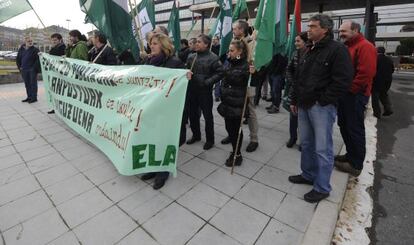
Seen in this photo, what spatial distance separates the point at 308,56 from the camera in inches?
105

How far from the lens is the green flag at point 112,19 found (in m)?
3.54

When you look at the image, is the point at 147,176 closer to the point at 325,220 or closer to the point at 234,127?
the point at 234,127

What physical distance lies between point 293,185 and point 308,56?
1603 mm

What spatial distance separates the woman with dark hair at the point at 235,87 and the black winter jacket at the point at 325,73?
2.88 ft

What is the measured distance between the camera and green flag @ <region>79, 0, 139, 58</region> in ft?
11.6

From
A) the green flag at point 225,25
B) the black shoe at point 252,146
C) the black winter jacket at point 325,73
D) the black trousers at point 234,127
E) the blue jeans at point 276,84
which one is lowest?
the black shoe at point 252,146

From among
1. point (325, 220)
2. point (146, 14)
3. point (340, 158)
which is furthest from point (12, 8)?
point (340, 158)

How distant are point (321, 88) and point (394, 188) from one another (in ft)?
6.21

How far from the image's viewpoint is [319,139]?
104 inches

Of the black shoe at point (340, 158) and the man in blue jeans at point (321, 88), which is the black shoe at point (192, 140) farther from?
the black shoe at point (340, 158)

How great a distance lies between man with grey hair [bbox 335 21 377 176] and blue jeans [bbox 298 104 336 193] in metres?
0.82

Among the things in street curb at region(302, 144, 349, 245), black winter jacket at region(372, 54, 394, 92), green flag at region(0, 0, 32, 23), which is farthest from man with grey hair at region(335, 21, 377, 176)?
green flag at region(0, 0, 32, 23)

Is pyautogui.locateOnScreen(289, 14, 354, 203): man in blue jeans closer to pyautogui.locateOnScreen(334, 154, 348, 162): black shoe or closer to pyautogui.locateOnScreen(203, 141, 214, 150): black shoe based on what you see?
pyautogui.locateOnScreen(334, 154, 348, 162): black shoe

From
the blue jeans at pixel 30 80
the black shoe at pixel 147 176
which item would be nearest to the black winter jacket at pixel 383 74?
the black shoe at pixel 147 176
